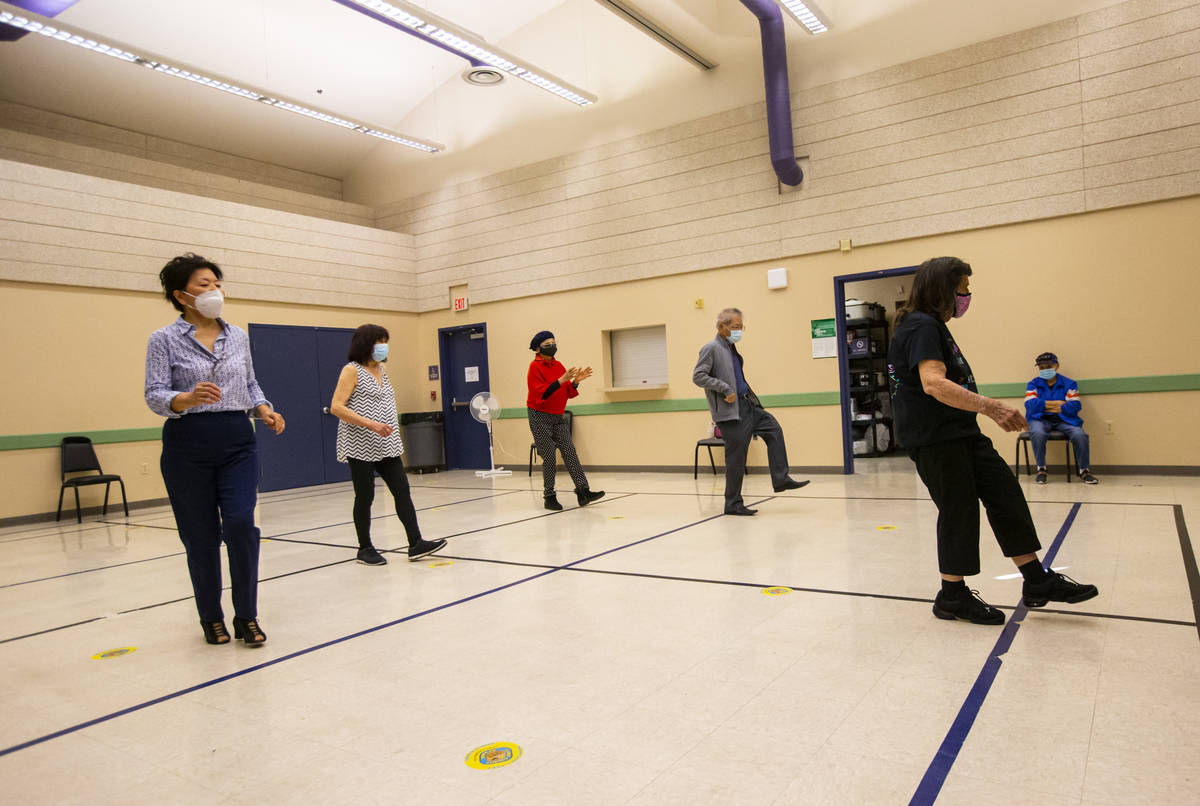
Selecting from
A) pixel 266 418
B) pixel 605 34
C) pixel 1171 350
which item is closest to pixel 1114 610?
pixel 266 418

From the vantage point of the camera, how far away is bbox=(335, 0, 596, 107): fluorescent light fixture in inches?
258

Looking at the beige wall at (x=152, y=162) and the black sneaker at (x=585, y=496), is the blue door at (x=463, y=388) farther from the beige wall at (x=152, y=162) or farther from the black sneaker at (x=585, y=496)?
the black sneaker at (x=585, y=496)

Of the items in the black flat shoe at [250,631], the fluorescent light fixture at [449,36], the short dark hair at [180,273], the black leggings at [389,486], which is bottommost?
the black flat shoe at [250,631]

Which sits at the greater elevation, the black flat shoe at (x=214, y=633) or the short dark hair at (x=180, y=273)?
the short dark hair at (x=180, y=273)

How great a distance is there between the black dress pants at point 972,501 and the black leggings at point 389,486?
2.87 metres

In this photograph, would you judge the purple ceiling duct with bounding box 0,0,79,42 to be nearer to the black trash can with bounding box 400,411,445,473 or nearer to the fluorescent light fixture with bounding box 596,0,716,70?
the fluorescent light fixture with bounding box 596,0,716,70

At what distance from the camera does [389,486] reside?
4340 millimetres

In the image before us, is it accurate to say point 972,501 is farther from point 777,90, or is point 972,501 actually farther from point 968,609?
point 777,90

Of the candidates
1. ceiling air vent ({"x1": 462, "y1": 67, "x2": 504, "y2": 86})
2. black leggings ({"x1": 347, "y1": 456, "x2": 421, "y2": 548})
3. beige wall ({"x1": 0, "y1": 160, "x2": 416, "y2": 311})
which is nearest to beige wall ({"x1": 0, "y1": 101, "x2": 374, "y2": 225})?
beige wall ({"x1": 0, "y1": 160, "x2": 416, "y2": 311})

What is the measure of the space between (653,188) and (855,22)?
2.76m

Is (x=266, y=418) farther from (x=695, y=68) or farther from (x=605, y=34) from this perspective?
(x=605, y=34)

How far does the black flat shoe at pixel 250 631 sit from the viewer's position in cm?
296

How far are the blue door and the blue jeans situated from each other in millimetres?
6995

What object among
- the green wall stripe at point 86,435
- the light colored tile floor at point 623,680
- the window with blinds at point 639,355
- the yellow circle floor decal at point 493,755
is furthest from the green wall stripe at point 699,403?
the yellow circle floor decal at point 493,755
